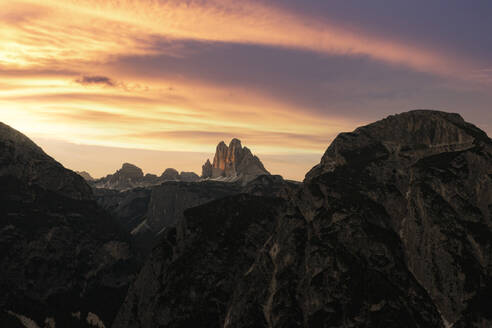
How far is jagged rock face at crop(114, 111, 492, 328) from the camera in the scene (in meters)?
130

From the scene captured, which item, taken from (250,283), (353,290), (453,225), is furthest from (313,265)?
(453,225)

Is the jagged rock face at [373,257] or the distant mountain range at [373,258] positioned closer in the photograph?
the distant mountain range at [373,258]

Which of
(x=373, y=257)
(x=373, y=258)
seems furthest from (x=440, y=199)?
(x=373, y=258)

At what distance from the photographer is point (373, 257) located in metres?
144

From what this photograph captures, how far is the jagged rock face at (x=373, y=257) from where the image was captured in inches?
5118

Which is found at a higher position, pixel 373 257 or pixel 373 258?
pixel 373 257

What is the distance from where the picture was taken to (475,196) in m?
154

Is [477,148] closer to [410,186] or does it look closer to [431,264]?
[410,186]

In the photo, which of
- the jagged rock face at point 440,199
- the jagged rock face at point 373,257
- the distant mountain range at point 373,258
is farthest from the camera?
the jagged rock face at point 440,199

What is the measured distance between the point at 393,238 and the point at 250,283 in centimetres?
5876

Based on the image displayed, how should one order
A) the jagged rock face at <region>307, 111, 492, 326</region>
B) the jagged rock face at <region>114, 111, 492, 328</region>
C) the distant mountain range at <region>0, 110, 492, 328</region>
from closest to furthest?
the distant mountain range at <region>0, 110, 492, 328</region>, the jagged rock face at <region>114, 111, 492, 328</region>, the jagged rock face at <region>307, 111, 492, 326</region>

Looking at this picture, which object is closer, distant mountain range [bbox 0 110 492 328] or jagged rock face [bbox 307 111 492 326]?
distant mountain range [bbox 0 110 492 328]

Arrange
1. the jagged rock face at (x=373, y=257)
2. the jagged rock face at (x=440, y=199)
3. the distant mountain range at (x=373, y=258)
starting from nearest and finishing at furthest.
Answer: the distant mountain range at (x=373, y=258)
the jagged rock face at (x=373, y=257)
the jagged rock face at (x=440, y=199)

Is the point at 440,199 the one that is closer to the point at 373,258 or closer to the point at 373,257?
the point at 373,257
